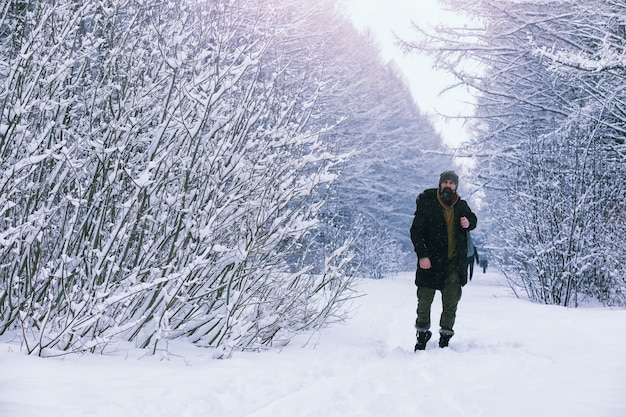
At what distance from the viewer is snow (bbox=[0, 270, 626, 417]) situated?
9.31ft

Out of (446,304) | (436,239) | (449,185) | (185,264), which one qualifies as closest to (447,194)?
(449,185)

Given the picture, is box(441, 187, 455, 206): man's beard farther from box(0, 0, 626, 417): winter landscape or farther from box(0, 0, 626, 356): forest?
box(0, 0, 626, 356): forest

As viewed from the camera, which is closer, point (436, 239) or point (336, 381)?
point (336, 381)

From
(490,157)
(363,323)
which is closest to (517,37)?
(490,157)

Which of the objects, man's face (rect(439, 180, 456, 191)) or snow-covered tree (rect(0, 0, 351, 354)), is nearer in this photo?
snow-covered tree (rect(0, 0, 351, 354))

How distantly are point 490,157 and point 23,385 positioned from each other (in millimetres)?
10351

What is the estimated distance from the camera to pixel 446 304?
5.44m

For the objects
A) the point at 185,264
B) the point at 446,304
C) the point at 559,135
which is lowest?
the point at 446,304

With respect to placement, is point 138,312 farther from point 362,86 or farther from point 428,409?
point 362,86

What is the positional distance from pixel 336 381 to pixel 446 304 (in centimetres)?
195

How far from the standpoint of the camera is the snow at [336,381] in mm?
2838

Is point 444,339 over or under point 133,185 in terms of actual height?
under

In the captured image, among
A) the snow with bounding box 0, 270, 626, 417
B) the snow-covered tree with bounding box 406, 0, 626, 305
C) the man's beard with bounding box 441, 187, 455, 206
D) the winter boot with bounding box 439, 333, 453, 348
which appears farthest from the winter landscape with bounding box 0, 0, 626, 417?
the snow-covered tree with bounding box 406, 0, 626, 305

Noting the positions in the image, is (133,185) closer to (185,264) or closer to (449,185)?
(185,264)
